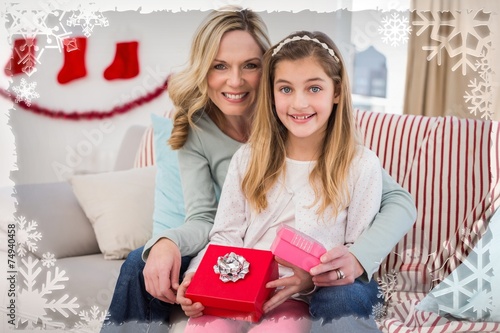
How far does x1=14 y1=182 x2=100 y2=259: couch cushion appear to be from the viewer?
3.91 ft

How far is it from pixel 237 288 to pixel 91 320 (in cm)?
38

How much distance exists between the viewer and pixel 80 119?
3.87 feet

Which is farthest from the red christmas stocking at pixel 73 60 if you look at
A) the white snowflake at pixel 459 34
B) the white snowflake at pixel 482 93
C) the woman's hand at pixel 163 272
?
the white snowflake at pixel 482 93

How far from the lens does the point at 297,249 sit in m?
0.93

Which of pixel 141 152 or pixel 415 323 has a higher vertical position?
pixel 141 152

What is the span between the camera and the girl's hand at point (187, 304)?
3.13 feet

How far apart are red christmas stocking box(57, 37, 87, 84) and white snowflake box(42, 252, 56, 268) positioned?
14.0 inches

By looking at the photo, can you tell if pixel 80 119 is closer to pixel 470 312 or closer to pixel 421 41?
pixel 421 41

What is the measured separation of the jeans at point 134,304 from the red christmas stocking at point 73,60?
40 cm

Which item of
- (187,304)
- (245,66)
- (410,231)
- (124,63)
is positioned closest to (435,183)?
(410,231)

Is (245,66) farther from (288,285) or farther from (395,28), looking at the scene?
(288,285)

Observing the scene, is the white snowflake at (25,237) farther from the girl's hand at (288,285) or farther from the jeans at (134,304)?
the girl's hand at (288,285)

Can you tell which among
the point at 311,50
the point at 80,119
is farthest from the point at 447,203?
the point at 80,119

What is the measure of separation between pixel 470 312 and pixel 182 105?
25.8 inches
